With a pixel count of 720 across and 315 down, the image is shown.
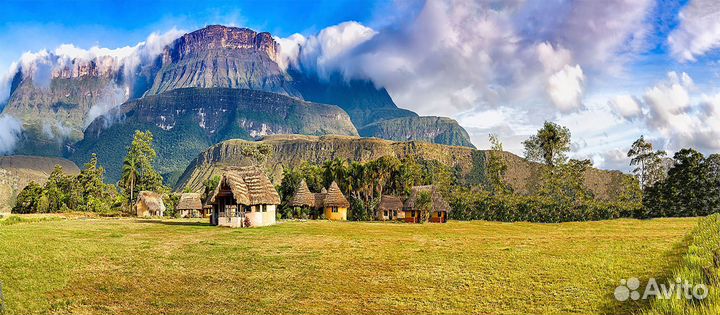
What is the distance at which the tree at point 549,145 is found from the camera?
72.9 m

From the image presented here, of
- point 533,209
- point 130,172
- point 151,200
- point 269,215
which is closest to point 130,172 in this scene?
point 130,172

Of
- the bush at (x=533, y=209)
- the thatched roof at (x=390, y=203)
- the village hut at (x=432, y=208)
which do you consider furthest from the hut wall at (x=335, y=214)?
the bush at (x=533, y=209)

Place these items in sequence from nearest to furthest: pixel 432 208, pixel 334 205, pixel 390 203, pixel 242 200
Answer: pixel 242 200, pixel 432 208, pixel 334 205, pixel 390 203

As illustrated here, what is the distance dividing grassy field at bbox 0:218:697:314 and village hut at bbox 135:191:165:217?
55.6m

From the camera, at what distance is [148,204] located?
8200cm

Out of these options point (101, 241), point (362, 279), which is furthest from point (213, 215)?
point (362, 279)

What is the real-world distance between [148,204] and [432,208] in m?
48.0

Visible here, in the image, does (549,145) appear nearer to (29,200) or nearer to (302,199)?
(302,199)

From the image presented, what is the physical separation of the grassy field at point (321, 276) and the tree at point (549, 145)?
4622cm

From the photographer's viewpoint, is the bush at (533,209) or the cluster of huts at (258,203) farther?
the bush at (533,209)

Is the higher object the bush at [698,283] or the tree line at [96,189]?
the tree line at [96,189]

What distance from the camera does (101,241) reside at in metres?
28.8

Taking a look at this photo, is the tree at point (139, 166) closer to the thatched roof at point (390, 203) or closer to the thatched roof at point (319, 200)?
the thatched roof at point (319, 200)

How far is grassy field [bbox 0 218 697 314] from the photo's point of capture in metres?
15.0
